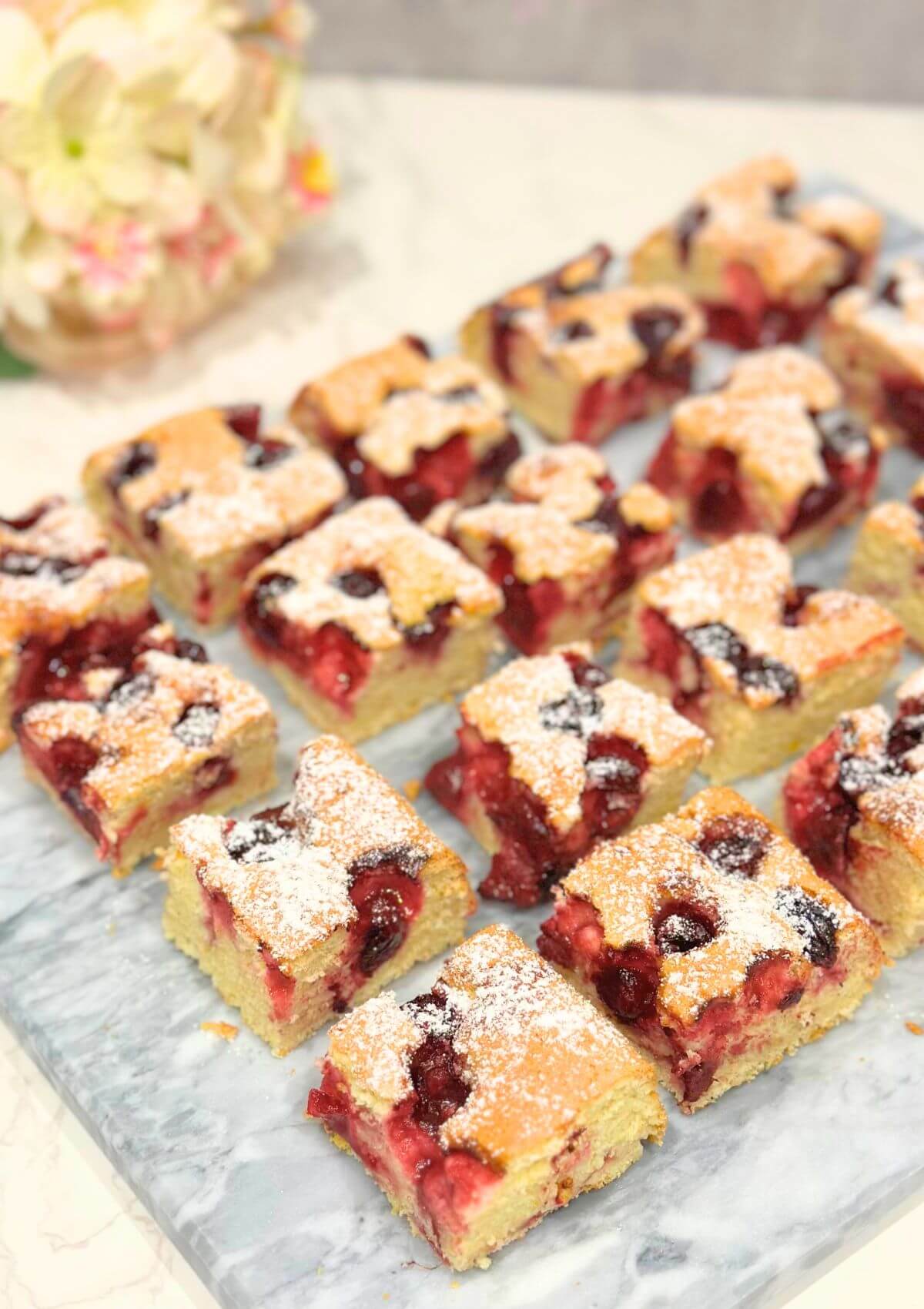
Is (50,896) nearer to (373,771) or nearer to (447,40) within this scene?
(373,771)

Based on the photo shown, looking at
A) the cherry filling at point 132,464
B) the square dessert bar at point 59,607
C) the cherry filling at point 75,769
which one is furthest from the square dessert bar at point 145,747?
the cherry filling at point 132,464

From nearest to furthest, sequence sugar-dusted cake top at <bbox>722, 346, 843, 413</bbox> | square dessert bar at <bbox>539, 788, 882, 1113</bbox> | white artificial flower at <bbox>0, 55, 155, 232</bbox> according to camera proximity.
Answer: square dessert bar at <bbox>539, 788, 882, 1113</bbox>
white artificial flower at <bbox>0, 55, 155, 232</bbox>
sugar-dusted cake top at <bbox>722, 346, 843, 413</bbox>

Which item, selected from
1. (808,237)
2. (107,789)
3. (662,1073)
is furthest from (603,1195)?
(808,237)

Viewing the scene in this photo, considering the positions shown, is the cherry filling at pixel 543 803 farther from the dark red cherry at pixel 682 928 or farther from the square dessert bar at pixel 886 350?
the square dessert bar at pixel 886 350

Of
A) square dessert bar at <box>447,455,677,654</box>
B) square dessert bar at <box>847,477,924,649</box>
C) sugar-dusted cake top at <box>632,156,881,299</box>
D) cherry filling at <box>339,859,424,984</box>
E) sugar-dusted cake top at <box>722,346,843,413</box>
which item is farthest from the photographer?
sugar-dusted cake top at <box>632,156,881,299</box>

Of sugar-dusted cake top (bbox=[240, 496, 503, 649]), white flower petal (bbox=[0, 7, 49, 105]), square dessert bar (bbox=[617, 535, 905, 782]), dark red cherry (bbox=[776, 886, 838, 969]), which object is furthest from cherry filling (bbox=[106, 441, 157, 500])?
dark red cherry (bbox=[776, 886, 838, 969])

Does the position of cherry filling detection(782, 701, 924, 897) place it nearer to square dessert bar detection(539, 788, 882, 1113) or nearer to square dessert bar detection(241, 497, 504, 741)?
square dessert bar detection(539, 788, 882, 1113)

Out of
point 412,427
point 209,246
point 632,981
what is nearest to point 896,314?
point 412,427
